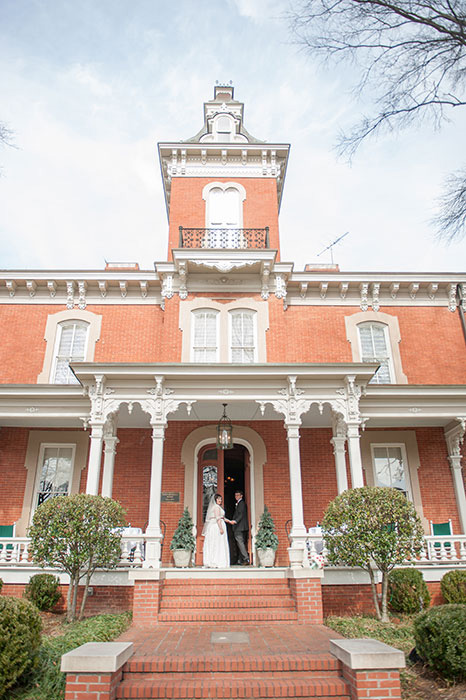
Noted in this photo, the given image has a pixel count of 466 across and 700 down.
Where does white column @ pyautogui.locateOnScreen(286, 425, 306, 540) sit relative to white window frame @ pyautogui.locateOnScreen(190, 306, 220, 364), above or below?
→ below

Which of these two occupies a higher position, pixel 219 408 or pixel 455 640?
pixel 219 408

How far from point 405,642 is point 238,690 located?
3431mm

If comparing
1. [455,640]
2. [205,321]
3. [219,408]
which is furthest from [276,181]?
[455,640]

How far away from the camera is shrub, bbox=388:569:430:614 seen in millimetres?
10172

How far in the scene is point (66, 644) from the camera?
684 cm

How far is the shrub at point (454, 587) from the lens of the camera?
1048cm

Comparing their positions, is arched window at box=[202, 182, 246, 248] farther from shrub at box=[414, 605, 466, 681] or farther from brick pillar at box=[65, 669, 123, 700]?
brick pillar at box=[65, 669, 123, 700]

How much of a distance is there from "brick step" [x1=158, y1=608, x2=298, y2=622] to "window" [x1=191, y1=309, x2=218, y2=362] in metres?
7.21

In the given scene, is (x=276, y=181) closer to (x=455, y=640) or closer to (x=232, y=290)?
(x=232, y=290)

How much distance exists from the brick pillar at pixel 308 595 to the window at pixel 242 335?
678 centimetres

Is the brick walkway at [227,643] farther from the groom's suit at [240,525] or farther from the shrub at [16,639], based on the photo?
the groom's suit at [240,525]

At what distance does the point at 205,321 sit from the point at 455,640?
1074 centimetres

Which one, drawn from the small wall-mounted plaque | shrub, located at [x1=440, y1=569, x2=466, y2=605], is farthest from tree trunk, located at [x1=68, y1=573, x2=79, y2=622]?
shrub, located at [x1=440, y1=569, x2=466, y2=605]

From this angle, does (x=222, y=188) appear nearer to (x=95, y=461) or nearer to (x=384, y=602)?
(x=95, y=461)
